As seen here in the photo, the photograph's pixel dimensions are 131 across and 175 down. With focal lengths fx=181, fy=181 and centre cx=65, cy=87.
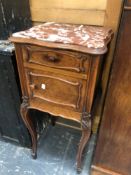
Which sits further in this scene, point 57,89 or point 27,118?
point 27,118

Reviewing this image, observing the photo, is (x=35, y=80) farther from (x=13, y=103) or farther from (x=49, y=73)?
(x=13, y=103)

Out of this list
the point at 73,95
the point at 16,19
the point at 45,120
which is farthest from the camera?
the point at 45,120

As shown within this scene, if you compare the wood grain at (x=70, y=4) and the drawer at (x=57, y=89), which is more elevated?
the wood grain at (x=70, y=4)

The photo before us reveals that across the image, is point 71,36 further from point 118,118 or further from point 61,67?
point 118,118

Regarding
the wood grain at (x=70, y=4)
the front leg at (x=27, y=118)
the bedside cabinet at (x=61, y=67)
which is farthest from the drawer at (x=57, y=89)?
the wood grain at (x=70, y=4)

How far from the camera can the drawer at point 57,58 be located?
0.80m

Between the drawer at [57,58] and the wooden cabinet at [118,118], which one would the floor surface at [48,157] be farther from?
the drawer at [57,58]

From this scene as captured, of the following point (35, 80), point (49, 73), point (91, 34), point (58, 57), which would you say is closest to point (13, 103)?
point (35, 80)

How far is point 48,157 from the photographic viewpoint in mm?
1442

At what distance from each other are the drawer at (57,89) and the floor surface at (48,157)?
0.63 meters

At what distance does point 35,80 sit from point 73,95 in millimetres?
218

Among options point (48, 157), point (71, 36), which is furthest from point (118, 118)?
point (48, 157)

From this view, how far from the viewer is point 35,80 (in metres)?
0.96

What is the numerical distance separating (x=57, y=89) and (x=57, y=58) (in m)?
0.18
